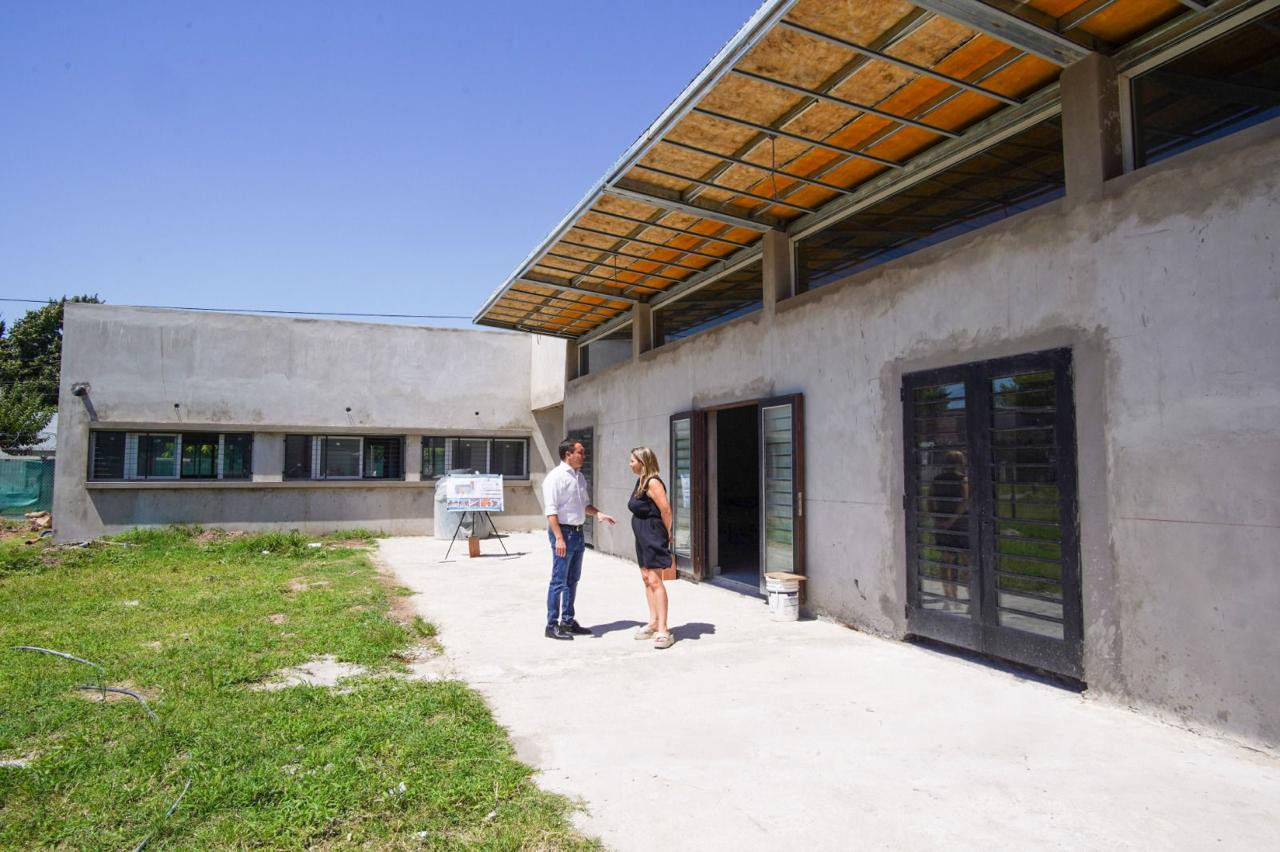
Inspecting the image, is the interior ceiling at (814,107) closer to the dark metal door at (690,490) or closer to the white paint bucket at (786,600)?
the dark metal door at (690,490)

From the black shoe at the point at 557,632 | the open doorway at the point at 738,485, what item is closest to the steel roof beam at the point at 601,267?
the open doorway at the point at 738,485

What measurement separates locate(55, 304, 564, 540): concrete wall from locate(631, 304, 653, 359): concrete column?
4.05 metres

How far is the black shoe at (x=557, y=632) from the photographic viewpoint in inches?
249

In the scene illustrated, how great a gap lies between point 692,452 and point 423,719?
18.4 feet

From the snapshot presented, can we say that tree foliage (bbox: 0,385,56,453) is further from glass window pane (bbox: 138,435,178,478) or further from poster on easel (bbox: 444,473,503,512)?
poster on easel (bbox: 444,473,503,512)

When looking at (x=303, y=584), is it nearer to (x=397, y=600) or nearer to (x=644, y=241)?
(x=397, y=600)

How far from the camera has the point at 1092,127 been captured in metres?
4.67

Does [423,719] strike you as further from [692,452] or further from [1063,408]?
[692,452]

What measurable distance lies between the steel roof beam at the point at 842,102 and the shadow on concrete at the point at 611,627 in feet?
15.3

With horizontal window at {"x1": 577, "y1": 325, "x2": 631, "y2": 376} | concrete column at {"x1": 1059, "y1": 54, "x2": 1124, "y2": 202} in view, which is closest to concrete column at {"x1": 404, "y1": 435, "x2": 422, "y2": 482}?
horizontal window at {"x1": 577, "y1": 325, "x2": 631, "y2": 376}

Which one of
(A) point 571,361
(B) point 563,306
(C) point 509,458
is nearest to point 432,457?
(C) point 509,458

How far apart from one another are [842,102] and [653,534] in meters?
3.66

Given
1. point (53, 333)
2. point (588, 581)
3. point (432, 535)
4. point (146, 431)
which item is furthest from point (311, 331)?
point (53, 333)

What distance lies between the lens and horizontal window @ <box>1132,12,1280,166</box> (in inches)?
159
